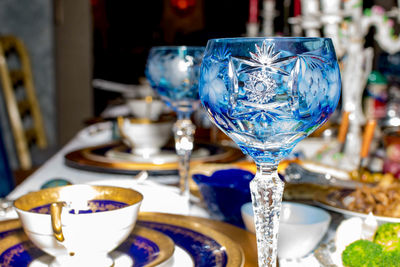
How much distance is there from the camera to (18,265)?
0.47 metres

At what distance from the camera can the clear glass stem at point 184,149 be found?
0.78 metres

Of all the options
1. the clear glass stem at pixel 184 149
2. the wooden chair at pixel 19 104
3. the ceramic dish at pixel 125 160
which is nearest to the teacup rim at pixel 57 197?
the clear glass stem at pixel 184 149

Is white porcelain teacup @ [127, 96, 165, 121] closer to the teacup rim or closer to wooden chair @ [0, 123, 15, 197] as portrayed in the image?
wooden chair @ [0, 123, 15, 197]

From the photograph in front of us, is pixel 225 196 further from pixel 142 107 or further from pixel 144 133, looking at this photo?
pixel 142 107

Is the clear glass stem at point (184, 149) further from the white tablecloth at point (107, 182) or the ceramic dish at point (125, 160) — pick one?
the ceramic dish at point (125, 160)

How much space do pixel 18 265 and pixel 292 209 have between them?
32 cm

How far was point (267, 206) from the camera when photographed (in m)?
0.41

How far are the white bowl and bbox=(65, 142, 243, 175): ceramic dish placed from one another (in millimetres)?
395

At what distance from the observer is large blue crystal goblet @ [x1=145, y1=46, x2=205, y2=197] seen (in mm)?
770

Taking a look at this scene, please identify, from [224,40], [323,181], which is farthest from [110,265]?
[323,181]

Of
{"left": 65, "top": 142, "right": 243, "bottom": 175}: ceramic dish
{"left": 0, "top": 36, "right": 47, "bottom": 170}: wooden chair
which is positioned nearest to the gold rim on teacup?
{"left": 65, "top": 142, "right": 243, "bottom": 175}: ceramic dish

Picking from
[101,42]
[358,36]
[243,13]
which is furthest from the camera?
[243,13]

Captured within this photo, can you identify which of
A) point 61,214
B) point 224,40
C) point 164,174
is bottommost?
point 164,174

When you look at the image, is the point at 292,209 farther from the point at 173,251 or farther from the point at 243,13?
the point at 243,13
